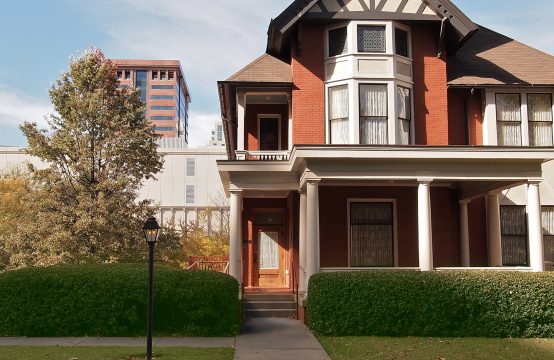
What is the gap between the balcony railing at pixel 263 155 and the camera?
1989cm

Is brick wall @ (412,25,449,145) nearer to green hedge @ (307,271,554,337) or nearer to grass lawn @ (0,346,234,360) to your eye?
green hedge @ (307,271,554,337)

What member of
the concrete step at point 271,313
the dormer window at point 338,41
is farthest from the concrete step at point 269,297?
the dormer window at point 338,41

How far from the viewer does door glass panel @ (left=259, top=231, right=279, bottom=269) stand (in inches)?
943

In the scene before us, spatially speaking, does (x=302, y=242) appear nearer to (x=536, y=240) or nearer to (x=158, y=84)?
(x=536, y=240)

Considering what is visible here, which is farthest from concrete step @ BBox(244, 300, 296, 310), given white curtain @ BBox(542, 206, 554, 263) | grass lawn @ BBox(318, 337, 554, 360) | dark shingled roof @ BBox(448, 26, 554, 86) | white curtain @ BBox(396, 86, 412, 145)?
white curtain @ BBox(542, 206, 554, 263)

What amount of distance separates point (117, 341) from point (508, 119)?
14303 mm

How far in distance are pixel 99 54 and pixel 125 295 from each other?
20124 millimetres

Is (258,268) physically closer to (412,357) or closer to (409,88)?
(409,88)

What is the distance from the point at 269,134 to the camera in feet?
74.2

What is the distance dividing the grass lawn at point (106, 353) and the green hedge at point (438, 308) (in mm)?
3448

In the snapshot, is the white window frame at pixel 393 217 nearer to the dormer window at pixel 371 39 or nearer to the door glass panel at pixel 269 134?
the door glass panel at pixel 269 134

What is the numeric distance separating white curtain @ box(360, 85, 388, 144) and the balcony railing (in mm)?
2583

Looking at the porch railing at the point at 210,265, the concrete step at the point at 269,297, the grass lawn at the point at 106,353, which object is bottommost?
the grass lawn at the point at 106,353

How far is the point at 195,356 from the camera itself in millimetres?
12031
